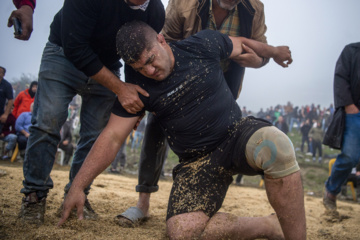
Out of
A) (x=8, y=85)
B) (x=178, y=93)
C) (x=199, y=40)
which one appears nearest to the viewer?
(x=178, y=93)

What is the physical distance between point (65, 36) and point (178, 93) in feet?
2.79

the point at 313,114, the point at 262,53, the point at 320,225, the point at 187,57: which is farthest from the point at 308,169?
the point at 187,57

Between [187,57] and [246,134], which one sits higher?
[187,57]

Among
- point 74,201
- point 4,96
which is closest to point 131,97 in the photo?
point 74,201

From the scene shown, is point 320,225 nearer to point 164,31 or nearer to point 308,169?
point 164,31

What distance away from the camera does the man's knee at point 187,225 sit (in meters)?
1.79

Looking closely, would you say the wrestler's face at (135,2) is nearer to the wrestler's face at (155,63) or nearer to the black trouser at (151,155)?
Result: the wrestler's face at (155,63)

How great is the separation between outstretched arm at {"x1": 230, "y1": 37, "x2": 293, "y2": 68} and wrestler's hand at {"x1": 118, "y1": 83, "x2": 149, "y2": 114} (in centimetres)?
91

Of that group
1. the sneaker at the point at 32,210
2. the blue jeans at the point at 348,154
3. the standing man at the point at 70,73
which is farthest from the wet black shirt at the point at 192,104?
the blue jeans at the point at 348,154

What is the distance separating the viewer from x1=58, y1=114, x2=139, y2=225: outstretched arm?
1.87 meters

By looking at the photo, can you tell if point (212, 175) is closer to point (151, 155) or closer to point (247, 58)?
point (151, 155)

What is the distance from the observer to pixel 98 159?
1.96 metres

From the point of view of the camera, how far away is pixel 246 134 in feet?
6.08

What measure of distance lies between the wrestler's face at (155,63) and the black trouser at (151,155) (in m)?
0.72
